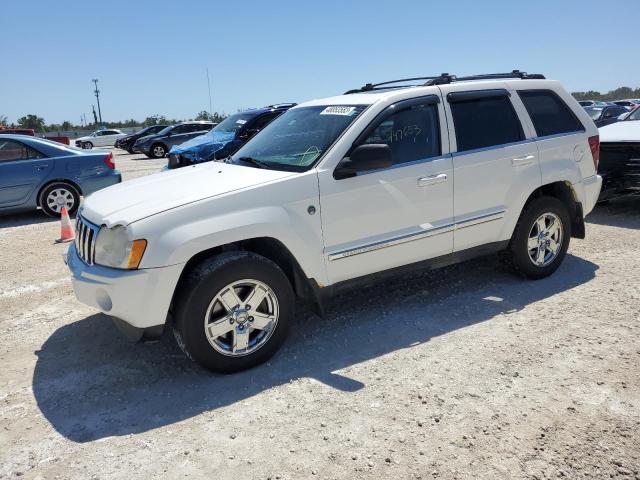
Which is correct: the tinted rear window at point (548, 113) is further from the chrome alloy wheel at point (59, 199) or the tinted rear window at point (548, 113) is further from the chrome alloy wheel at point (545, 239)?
the chrome alloy wheel at point (59, 199)

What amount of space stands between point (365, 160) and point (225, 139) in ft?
27.8

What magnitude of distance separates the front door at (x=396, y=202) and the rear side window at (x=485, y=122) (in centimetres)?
21

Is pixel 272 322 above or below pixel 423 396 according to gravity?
above

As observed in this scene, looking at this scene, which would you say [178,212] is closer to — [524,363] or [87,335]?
[87,335]

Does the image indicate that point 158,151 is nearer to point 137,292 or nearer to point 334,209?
point 334,209

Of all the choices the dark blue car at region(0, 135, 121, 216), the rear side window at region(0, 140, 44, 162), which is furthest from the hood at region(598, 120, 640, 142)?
the rear side window at region(0, 140, 44, 162)

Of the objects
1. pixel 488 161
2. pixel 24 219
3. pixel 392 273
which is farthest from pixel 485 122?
pixel 24 219

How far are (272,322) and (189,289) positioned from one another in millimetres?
651

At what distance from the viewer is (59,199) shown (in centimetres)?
925

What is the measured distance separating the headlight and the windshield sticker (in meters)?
1.90

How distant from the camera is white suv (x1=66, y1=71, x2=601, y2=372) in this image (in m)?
3.38

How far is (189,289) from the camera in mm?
3369

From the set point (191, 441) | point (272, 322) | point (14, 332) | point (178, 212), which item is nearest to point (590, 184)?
point (272, 322)

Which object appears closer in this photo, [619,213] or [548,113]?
[548,113]
